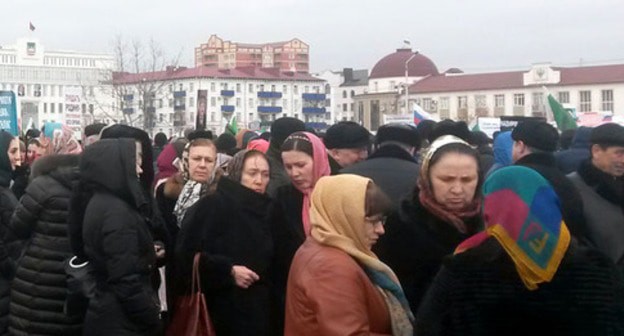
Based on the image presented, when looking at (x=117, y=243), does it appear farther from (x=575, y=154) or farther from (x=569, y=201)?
(x=575, y=154)

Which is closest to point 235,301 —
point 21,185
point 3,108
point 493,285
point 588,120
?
point 493,285

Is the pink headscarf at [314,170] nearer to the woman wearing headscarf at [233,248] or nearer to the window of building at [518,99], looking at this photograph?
the woman wearing headscarf at [233,248]

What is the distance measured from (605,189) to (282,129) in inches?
104

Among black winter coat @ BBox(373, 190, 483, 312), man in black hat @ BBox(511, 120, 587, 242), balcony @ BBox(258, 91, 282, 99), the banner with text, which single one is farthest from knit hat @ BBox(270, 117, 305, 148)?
balcony @ BBox(258, 91, 282, 99)

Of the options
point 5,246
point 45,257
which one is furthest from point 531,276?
point 5,246

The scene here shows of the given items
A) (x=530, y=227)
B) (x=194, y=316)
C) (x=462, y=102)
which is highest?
(x=462, y=102)

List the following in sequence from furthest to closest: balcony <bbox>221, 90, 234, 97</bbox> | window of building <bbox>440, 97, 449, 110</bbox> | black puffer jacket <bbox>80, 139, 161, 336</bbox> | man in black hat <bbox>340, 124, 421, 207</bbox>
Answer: balcony <bbox>221, 90, 234, 97</bbox>
window of building <bbox>440, 97, 449, 110</bbox>
man in black hat <bbox>340, 124, 421, 207</bbox>
black puffer jacket <bbox>80, 139, 161, 336</bbox>

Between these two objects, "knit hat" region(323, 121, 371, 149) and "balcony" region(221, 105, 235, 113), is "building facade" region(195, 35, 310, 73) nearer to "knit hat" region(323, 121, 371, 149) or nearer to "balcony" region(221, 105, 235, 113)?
"balcony" region(221, 105, 235, 113)

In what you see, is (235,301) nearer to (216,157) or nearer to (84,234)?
(84,234)

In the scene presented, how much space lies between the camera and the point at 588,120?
16.5m

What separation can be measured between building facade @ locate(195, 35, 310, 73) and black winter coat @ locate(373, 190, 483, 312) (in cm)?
13016

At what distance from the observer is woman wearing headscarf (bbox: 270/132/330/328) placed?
561cm

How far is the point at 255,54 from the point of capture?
14150cm

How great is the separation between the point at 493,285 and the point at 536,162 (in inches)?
101
